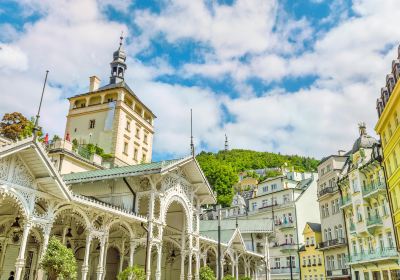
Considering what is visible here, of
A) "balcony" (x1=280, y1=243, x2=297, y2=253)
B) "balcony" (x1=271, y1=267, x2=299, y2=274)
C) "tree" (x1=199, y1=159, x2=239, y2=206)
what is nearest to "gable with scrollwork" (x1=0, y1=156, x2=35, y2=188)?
"balcony" (x1=280, y1=243, x2=297, y2=253)

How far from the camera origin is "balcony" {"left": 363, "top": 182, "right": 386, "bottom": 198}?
32500 millimetres

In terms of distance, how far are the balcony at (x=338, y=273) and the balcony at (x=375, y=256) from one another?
2.75 metres

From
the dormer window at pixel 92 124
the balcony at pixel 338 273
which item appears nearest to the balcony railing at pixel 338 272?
the balcony at pixel 338 273

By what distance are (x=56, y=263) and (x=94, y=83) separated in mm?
44351

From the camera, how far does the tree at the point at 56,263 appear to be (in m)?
16.5

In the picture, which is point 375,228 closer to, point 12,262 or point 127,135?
point 12,262

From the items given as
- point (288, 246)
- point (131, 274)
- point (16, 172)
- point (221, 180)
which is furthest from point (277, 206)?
point (16, 172)

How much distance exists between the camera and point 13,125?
1681 inches

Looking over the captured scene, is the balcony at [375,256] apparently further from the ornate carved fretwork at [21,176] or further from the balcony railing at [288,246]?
the ornate carved fretwork at [21,176]

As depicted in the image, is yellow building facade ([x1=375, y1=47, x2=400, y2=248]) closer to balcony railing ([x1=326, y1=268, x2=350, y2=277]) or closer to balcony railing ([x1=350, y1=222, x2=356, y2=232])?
balcony railing ([x1=350, y1=222, x2=356, y2=232])

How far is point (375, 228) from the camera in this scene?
33594 mm

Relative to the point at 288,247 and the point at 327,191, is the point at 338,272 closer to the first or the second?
the point at 327,191

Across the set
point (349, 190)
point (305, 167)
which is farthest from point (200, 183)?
point (305, 167)

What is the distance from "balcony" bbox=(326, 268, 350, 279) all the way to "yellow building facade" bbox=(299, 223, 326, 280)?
1.67m
